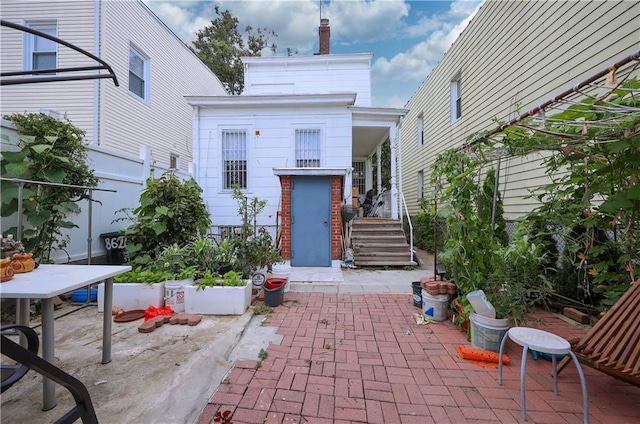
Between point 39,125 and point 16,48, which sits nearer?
point 39,125

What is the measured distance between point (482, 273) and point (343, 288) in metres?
2.40

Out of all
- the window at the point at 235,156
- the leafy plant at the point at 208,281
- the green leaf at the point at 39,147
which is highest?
the window at the point at 235,156

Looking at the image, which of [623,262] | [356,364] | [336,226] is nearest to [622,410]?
[623,262]

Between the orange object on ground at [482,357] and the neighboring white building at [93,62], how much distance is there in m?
8.68

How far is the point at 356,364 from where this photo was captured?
2619 millimetres

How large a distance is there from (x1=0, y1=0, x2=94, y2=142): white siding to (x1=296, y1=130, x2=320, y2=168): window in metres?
5.29

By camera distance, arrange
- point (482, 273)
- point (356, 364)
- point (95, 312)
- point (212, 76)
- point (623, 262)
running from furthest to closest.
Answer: point (212, 76) < point (95, 312) < point (482, 273) < point (623, 262) < point (356, 364)

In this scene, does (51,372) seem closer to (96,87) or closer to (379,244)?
(379,244)

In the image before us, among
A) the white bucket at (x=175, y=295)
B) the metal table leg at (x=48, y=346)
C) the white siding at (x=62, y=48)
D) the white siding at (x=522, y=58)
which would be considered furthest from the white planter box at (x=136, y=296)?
the white siding at (x=62, y=48)

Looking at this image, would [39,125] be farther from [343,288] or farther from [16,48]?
[16,48]

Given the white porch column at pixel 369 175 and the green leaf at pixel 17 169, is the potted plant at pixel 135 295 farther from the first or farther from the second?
the white porch column at pixel 369 175

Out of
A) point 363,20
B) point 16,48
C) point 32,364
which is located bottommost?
point 32,364

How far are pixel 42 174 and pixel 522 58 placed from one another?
8705mm

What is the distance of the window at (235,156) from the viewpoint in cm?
793
